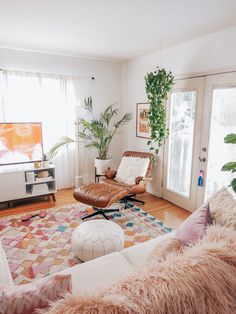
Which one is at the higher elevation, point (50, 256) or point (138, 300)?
point (138, 300)

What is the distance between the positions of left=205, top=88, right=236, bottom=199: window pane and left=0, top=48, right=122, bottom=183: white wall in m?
2.29

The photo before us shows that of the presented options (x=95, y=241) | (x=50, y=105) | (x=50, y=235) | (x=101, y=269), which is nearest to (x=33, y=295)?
(x=101, y=269)

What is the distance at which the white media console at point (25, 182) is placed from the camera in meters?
3.41

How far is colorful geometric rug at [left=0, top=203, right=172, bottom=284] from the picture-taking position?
216cm

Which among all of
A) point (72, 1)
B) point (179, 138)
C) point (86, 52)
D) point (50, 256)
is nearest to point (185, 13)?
point (72, 1)

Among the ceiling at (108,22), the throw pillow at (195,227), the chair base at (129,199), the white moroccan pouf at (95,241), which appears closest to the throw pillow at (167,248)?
the throw pillow at (195,227)

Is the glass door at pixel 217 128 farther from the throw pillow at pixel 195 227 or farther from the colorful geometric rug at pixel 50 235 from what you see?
the throw pillow at pixel 195 227

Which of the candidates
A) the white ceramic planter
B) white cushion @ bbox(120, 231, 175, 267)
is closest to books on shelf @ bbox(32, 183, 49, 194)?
the white ceramic planter

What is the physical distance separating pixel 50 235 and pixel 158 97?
244 cm

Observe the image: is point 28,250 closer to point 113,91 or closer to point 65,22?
point 65,22

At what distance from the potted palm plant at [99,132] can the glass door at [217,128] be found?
1.85 meters

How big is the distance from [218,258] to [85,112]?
3807 mm

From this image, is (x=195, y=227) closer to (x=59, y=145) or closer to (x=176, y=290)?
(x=176, y=290)

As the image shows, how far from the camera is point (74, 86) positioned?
4195mm
